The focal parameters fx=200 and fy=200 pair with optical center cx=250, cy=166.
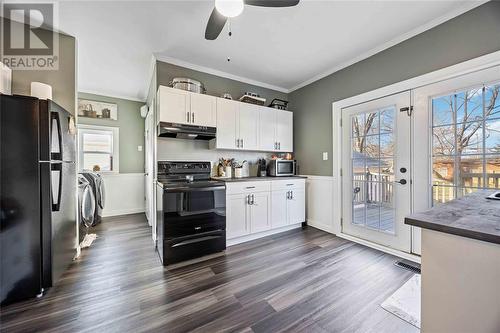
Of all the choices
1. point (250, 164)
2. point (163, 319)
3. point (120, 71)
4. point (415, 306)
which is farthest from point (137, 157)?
point (415, 306)

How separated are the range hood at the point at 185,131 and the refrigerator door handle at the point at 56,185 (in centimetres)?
108

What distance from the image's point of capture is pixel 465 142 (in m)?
2.04

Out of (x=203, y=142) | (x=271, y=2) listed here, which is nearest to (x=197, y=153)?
(x=203, y=142)

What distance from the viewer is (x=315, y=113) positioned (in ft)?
11.6

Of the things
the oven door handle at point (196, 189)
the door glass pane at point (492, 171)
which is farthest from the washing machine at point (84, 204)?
the door glass pane at point (492, 171)

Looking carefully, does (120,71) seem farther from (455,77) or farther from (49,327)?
(455,77)

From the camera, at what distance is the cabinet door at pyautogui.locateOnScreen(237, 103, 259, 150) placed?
10.6 feet

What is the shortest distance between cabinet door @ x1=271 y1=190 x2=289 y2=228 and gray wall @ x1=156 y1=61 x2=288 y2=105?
1814 millimetres

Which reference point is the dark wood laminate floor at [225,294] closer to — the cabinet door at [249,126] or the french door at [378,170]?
the french door at [378,170]

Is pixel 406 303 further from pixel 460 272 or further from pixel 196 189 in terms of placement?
pixel 196 189

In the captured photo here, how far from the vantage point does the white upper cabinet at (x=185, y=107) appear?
2.56 metres

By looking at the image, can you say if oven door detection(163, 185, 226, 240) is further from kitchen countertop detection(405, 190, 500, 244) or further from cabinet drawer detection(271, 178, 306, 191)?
kitchen countertop detection(405, 190, 500, 244)

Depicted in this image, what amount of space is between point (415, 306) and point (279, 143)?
270 cm

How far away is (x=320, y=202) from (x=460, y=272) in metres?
2.71
